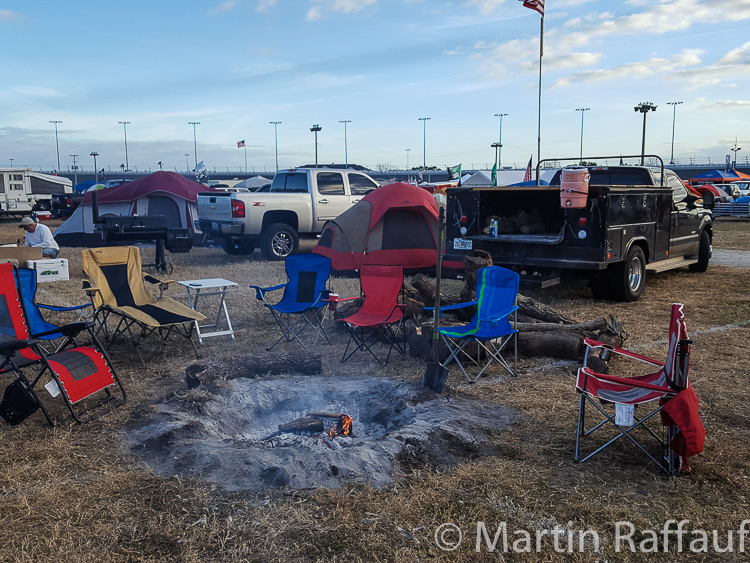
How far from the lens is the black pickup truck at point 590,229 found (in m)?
7.87

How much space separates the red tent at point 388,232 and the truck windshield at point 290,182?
11.1 feet

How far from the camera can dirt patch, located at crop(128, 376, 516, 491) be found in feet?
11.7

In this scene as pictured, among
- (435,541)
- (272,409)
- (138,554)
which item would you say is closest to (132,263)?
(272,409)

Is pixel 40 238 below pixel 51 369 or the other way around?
the other way around

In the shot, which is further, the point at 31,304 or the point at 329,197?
the point at 329,197

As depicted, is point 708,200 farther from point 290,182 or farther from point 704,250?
point 290,182

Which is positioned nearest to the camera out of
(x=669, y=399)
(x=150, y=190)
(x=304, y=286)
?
(x=669, y=399)

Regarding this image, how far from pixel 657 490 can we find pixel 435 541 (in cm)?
131

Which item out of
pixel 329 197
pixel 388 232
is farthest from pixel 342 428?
pixel 329 197

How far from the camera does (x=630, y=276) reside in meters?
8.52

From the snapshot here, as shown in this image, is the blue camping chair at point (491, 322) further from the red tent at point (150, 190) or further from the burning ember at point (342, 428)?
the red tent at point (150, 190)

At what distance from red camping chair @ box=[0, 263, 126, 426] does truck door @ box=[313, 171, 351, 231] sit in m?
8.28

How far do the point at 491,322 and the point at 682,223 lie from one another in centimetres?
597

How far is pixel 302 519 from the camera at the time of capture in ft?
10.1
